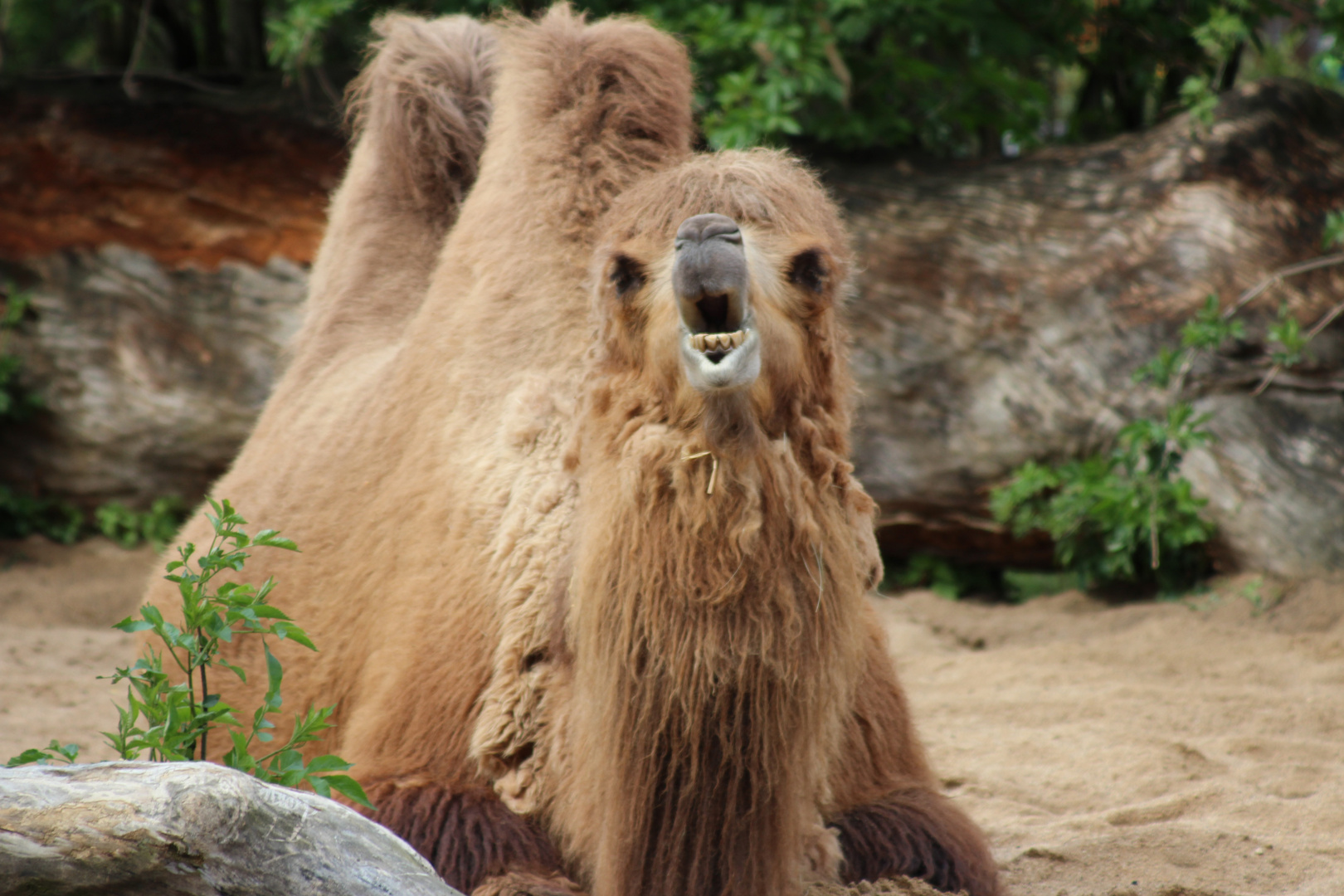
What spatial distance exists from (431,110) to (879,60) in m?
2.73

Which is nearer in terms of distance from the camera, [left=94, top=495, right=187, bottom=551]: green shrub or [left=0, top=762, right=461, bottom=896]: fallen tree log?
[left=0, top=762, right=461, bottom=896]: fallen tree log

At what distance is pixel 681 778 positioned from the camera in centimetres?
219

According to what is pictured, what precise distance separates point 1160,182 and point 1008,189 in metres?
0.65

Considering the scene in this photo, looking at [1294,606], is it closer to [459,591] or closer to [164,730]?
[459,591]

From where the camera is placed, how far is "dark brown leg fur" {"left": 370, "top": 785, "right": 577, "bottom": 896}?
2.32 m

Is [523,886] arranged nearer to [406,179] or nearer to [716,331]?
[716,331]

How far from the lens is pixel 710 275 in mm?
1931

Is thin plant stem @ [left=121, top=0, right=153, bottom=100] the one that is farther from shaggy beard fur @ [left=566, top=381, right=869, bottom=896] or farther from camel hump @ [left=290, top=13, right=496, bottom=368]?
shaggy beard fur @ [left=566, top=381, right=869, bottom=896]

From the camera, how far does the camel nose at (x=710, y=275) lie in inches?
76.1

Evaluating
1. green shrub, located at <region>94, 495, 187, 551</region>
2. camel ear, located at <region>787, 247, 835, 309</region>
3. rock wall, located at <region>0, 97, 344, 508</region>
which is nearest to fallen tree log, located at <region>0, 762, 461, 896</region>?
camel ear, located at <region>787, 247, 835, 309</region>

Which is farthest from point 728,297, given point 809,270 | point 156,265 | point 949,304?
point 156,265

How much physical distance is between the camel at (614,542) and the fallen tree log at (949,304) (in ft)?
8.28

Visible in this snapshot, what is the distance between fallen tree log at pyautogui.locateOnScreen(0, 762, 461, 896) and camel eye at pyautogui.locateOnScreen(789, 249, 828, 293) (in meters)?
1.12

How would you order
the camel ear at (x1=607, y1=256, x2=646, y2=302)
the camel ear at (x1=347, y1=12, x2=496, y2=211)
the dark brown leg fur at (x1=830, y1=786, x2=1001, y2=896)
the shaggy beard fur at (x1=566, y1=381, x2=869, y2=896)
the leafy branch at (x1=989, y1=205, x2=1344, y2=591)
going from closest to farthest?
the shaggy beard fur at (x1=566, y1=381, x2=869, y2=896) → the camel ear at (x1=607, y1=256, x2=646, y2=302) → the dark brown leg fur at (x1=830, y1=786, x2=1001, y2=896) → the camel ear at (x1=347, y1=12, x2=496, y2=211) → the leafy branch at (x1=989, y1=205, x2=1344, y2=591)
